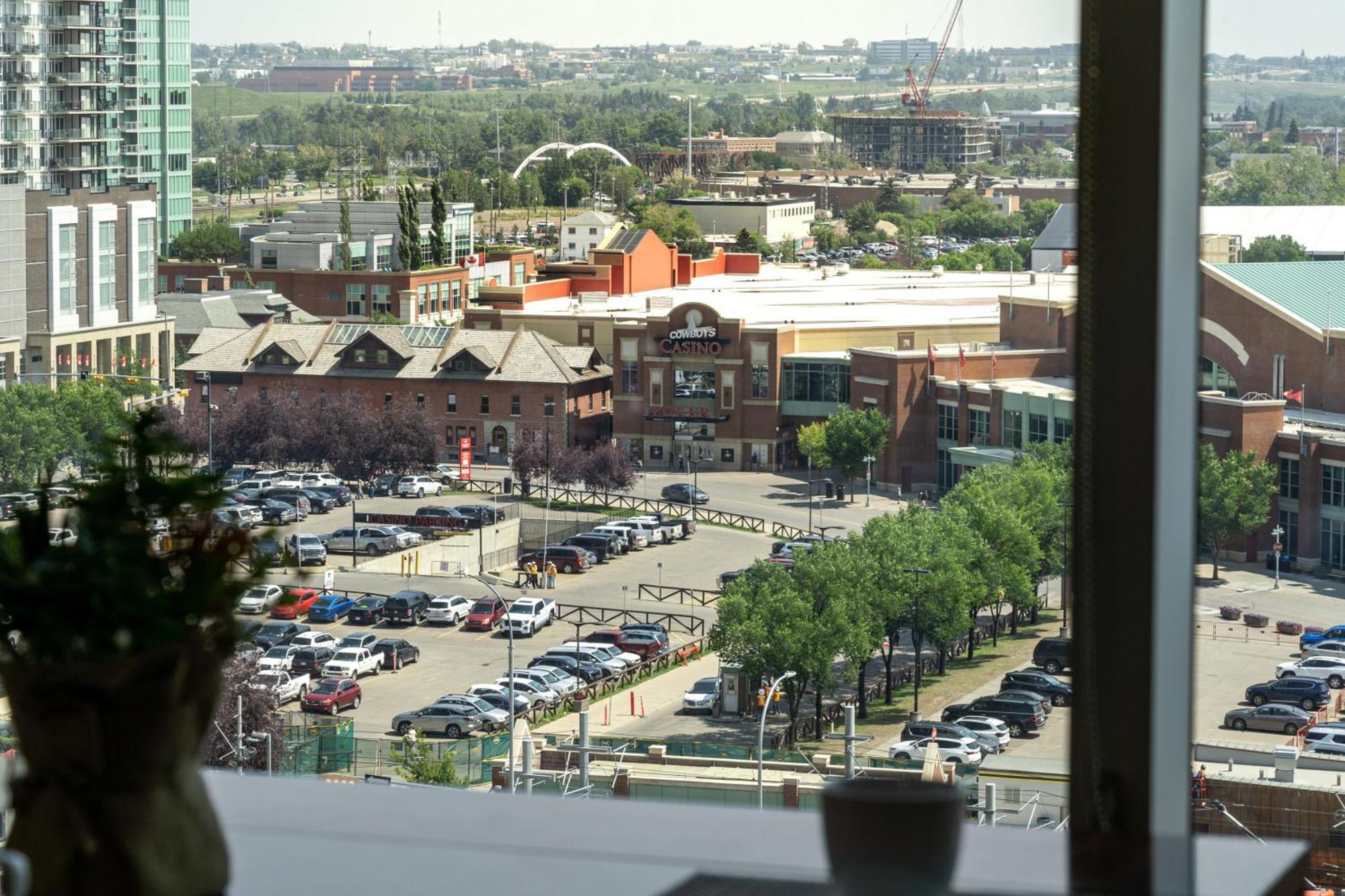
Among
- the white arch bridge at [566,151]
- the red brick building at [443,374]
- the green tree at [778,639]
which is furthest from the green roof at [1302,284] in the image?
the white arch bridge at [566,151]

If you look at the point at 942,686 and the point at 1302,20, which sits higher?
the point at 1302,20

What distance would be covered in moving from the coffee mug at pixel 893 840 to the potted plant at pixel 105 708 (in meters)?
0.26

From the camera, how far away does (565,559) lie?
508 inches

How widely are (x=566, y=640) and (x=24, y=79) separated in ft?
31.0

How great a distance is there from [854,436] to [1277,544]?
3.64m

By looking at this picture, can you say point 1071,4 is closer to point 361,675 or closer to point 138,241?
point 361,675

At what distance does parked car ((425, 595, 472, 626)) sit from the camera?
11.3 metres

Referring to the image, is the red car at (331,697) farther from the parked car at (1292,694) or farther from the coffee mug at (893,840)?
the coffee mug at (893,840)

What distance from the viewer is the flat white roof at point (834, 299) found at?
17406 millimetres

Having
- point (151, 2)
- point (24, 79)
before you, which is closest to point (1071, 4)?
point (24, 79)

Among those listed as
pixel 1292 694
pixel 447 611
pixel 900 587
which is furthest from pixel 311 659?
pixel 1292 694

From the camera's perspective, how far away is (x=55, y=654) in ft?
2.47

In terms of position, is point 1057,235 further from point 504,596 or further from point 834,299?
point 504,596

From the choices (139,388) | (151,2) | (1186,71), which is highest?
(151,2)
